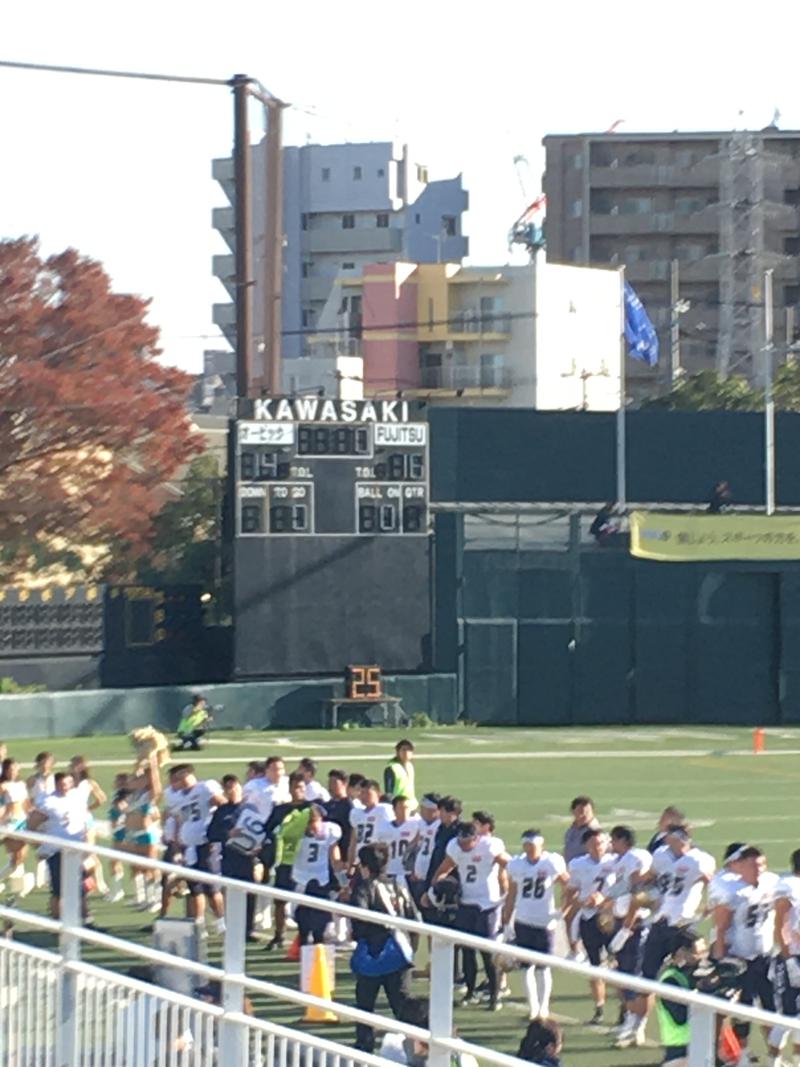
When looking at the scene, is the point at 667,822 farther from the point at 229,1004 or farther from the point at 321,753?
the point at 321,753

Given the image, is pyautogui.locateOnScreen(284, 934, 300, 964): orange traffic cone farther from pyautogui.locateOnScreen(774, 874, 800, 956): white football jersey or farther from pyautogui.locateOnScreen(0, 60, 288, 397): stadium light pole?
pyautogui.locateOnScreen(0, 60, 288, 397): stadium light pole

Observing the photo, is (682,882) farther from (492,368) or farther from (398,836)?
(492,368)

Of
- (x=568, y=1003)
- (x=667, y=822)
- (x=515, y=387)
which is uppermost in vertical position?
(x=515, y=387)

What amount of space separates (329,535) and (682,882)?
2482 centimetres

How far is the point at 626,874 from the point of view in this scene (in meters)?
15.9

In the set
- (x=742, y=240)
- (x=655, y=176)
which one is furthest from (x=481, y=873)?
(x=655, y=176)

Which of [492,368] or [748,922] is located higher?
[492,368]

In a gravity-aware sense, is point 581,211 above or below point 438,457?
above

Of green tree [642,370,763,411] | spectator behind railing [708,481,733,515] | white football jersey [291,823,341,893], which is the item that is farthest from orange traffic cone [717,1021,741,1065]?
green tree [642,370,763,411]

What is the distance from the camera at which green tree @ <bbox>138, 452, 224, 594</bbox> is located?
2072 inches

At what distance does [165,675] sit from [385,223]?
3202 inches

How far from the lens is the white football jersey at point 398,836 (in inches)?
706

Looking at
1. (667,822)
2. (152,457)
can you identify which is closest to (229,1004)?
(667,822)

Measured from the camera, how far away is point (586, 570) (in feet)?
145
